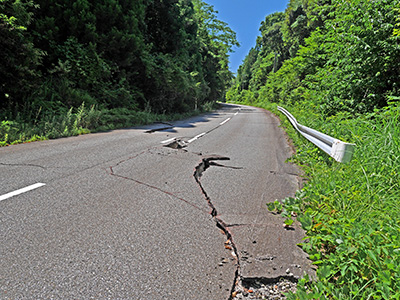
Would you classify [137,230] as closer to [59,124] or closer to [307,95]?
[59,124]

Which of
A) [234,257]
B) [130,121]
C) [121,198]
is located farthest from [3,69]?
[234,257]

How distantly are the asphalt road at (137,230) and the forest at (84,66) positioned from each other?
3.91m

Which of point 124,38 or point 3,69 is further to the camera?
point 124,38

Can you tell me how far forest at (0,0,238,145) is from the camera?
8.04 m

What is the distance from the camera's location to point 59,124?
8188mm

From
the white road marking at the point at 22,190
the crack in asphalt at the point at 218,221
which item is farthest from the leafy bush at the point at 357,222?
the white road marking at the point at 22,190

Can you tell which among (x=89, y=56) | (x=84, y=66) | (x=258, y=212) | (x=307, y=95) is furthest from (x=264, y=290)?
(x=307, y=95)

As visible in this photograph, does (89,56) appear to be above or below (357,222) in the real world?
above

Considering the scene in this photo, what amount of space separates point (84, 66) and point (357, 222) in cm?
1230

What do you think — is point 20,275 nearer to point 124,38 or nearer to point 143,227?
point 143,227

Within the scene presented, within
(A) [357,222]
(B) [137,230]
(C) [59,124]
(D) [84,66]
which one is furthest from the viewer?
(D) [84,66]

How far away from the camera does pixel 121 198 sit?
336cm

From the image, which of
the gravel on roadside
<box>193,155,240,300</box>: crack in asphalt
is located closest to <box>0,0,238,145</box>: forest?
<box>193,155,240,300</box>: crack in asphalt

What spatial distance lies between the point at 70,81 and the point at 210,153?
8.13 meters
